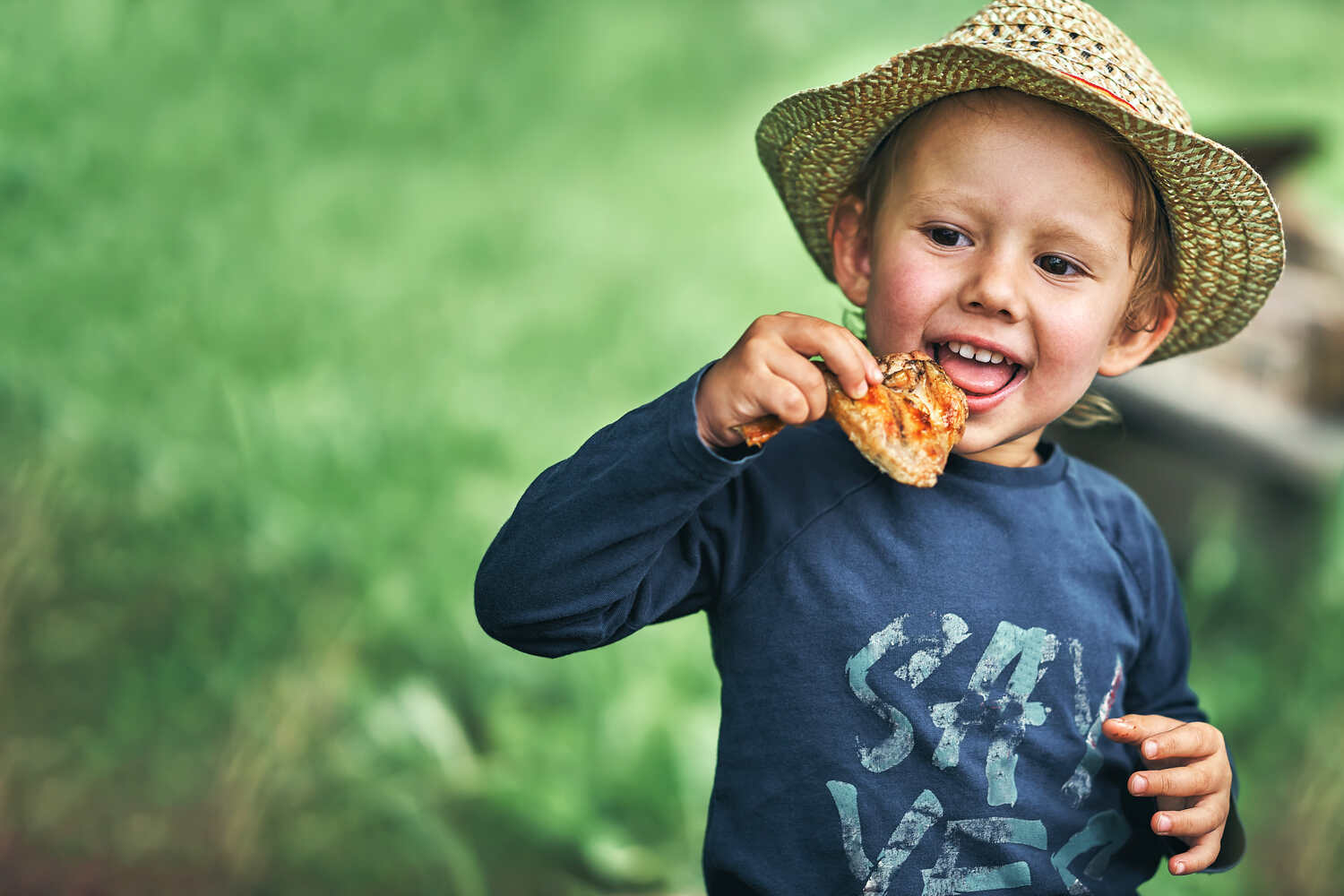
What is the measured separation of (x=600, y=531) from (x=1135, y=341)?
2.67 ft

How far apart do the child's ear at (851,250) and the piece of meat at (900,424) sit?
1.03ft

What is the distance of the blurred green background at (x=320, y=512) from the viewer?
2.46 meters

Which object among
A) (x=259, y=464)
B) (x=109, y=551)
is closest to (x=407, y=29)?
(x=259, y=464)

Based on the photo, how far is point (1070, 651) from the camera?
4.60 feet

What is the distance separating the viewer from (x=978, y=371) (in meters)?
1.36

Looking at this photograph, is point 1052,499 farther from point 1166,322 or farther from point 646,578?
point 646,578

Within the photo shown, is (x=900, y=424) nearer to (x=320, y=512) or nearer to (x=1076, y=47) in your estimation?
(x=1076, y=47)

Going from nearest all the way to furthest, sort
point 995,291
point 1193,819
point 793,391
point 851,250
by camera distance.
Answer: point 793,391 → point 995,291 → point 1193,819 → point 851,250

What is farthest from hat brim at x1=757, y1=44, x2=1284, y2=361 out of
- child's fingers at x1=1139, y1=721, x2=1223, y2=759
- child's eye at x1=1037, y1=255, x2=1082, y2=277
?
child's fingers at x1=1139, y1=721, x2=1223, y2=759

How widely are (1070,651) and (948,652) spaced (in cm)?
17

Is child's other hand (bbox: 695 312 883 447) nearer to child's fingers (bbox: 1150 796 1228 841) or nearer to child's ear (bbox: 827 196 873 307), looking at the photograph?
child's ear (bbox: 827 196 873 307)

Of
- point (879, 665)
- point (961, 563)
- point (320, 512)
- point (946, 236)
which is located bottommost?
point (879, 665)

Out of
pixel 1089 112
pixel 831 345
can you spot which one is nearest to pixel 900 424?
pixel 831 345

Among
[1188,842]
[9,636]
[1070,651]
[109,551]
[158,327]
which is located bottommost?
[1188,842]
